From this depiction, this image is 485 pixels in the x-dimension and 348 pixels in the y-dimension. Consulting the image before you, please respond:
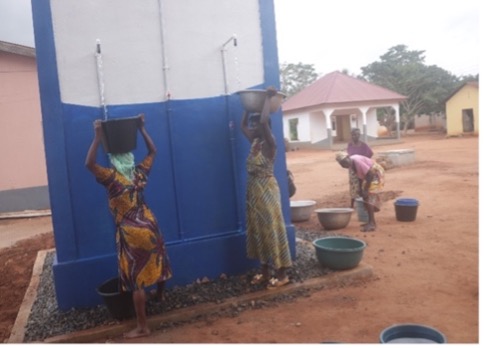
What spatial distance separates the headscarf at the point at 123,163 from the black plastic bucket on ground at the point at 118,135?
5cm

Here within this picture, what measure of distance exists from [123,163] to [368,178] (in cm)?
412

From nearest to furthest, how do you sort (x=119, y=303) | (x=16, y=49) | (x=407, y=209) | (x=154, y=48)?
(x=119, y=303) → (x=154, y=48) → (x=407, y=209) → (x=16, y=49)

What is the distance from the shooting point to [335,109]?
79.8 feet

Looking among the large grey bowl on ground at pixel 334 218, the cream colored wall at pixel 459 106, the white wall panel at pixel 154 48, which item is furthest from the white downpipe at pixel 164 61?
the cream colored wall at pixel 459 106

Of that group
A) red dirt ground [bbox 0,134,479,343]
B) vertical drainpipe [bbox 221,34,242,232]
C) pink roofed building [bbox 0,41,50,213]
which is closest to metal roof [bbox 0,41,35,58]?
pink roofed building [bbox 0,41,50,213]

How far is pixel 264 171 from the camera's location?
417 cm

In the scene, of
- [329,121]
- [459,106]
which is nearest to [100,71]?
[329,121]

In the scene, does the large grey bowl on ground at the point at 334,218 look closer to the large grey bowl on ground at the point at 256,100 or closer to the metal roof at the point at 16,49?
the large grey bowl on ground at the point at 256,100

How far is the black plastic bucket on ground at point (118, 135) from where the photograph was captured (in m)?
3.30

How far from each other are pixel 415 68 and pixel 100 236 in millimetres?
33087

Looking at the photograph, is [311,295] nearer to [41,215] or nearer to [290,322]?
[290,322]

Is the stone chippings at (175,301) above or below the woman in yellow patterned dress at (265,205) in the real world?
below

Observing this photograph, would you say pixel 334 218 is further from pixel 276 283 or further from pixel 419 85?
pixel 419 85

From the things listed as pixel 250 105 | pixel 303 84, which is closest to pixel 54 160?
pixel 250 105
